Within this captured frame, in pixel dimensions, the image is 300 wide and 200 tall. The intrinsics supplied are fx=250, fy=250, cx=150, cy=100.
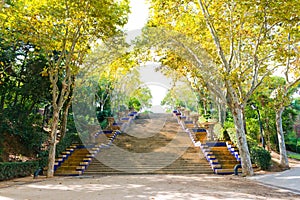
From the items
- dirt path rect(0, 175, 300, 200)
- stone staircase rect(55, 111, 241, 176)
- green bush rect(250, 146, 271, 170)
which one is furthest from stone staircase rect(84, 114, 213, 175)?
dirt path rect(0, 175, 300, 200)

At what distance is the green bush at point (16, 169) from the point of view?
9.08 m

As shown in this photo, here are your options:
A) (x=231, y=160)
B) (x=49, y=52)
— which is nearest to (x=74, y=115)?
(x=49, y=52)

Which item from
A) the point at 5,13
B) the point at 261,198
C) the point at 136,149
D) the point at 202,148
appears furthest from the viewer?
the point at 136,149

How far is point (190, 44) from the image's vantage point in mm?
11445

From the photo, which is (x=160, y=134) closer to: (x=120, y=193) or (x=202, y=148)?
(x=202, y=148)

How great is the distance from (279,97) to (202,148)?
14.2ft

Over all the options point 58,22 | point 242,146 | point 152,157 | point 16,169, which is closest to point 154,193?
point 242,146

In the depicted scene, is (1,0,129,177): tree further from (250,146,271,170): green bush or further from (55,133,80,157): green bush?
(250,146,271,170): green bush

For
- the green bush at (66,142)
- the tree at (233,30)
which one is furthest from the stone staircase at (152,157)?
the tree at (233,30)

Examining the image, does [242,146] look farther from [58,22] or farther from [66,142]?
[66,142]

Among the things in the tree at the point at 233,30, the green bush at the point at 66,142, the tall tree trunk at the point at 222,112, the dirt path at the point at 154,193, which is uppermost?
the tree at the point at 233,30

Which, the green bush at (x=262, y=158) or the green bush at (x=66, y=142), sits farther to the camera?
the green bush at (x=66, y=142)

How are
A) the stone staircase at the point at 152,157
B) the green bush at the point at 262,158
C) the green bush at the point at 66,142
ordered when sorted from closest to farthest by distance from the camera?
the green bush at the point at 262,158
the stone staircase at the point at 152,157
the green bush at the point at 66,142

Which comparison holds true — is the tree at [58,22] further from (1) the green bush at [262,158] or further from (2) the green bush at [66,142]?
(1) the green bush at [262,158]
